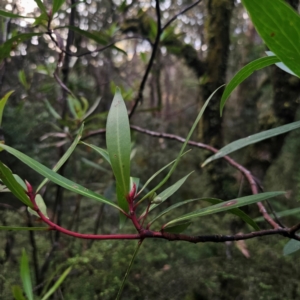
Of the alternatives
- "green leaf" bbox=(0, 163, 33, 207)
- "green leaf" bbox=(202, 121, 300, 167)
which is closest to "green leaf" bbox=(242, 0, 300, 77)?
"green leaf" bbox=(202, 121, 300, 167)

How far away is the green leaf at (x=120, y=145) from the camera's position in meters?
0.38

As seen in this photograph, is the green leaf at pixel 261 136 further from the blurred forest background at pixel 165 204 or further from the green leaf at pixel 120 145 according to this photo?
the green leaf at pixel 120 145

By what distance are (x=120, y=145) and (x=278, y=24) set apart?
0.73 feet

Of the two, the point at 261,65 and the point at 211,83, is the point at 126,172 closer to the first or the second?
the point at 261,65

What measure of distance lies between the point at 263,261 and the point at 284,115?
2.07 feet

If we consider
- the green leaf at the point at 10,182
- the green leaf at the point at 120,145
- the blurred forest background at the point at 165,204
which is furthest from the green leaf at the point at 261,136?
the green leaf at the point at 10,182

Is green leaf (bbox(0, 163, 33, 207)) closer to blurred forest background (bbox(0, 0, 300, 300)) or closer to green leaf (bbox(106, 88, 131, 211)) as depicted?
green leaf (bbox(106, 88, 131, 211))

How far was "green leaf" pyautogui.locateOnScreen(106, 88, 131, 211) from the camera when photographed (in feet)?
1.23

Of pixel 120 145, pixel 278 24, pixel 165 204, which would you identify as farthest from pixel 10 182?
pixel 165 204

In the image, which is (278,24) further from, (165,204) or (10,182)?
(165,204)

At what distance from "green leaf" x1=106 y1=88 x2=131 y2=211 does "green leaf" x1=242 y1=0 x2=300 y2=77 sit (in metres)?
0.20

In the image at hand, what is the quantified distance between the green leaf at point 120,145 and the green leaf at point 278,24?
20cm

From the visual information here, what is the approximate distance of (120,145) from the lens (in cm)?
38

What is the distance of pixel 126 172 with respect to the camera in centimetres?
38
